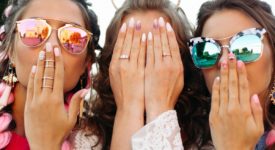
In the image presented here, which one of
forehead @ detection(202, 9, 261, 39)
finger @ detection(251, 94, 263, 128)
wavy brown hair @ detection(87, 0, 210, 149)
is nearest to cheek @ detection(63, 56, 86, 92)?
wavy brown hair @ detection(87, 0, 210, 149)

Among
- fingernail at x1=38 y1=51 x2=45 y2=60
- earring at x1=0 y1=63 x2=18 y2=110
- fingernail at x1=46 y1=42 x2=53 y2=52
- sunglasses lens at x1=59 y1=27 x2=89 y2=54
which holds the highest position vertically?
sunglasses lens at x1=59 y1=27 x2=89 y2=54

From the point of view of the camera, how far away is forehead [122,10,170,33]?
3.09 metres

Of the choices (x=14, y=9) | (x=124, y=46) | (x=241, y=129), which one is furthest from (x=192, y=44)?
(x=14, y=9)

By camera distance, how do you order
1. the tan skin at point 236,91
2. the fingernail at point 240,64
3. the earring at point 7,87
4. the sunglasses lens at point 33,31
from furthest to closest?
the earring at point 7,87
the sunglasses lens at point 33,31
the fingernail at point 240,64
the tan skin at point 236,91

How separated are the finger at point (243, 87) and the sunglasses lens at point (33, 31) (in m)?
1.28

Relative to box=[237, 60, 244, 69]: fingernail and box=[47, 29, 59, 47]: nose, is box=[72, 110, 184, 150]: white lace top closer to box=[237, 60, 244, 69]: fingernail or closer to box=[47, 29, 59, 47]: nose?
box=[237, 60, 244, 69]: fingernail

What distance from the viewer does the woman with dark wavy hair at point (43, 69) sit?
262cm

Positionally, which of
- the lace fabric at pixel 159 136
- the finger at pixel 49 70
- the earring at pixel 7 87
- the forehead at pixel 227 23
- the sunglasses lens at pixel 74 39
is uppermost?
the forehead at pixel 227 23

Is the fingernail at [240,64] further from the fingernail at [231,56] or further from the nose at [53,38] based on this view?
the nose at [53,38]

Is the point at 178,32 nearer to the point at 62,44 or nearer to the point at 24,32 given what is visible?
the point at 62,44

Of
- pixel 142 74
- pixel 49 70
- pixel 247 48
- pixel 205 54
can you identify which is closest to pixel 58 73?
pixel 49 70

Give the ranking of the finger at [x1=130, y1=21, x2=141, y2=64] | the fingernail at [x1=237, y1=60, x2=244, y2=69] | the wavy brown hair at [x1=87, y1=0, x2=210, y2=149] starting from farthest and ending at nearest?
the wavy brown hair at [x1=87, y1=0, x2=210, y2=149] → the finger at [x1=130, y1=21, x2=141, y2=64] → the fingernail at [x1=237, y1=60, x2=244, y2=69]

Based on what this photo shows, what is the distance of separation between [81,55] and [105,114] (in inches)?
21.9

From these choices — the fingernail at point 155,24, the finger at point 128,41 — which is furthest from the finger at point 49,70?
the fingernail at point 155,24
